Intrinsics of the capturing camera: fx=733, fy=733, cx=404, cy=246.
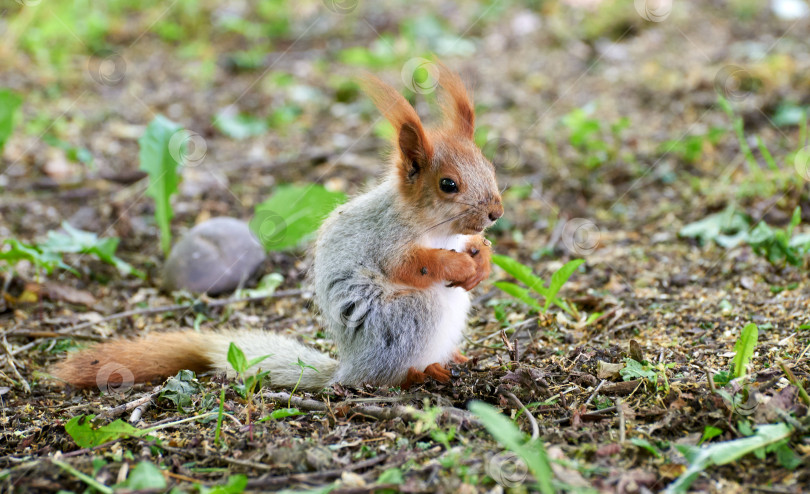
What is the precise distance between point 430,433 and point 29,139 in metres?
5.12

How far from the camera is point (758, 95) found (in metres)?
6.20

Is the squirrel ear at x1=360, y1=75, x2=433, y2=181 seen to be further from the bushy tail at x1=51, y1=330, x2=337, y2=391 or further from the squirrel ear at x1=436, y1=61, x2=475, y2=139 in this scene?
the bushy tail at x1=51, y1=330, x2=337, y2=391

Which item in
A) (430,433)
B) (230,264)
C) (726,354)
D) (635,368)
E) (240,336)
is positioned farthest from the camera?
(230,264)

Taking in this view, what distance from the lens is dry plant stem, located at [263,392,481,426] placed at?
2.56m

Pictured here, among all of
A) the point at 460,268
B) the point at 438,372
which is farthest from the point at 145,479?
the point at 460,268

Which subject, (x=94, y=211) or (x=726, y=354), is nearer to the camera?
(x=726, y=354)

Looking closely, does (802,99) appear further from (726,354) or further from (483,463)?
(483,463)

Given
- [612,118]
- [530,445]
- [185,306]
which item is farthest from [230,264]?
[612,118]
